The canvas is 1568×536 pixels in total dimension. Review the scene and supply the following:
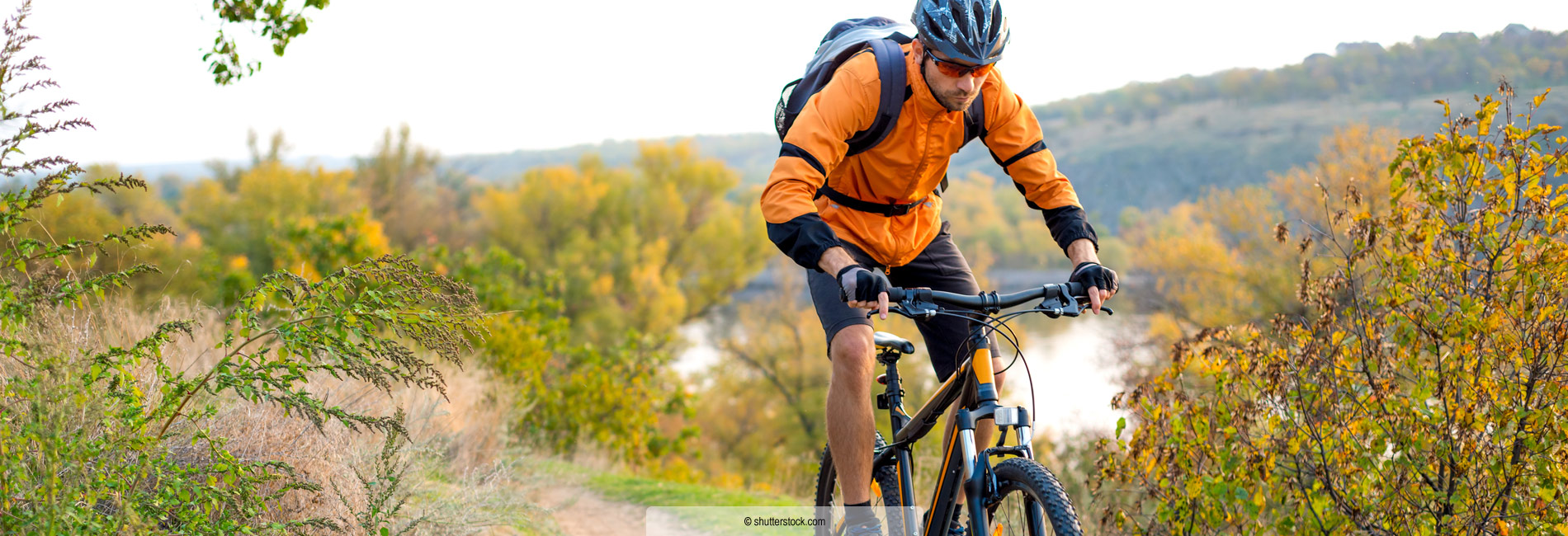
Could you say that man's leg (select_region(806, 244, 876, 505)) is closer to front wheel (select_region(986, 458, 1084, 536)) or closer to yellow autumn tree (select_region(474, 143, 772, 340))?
front wheel (select_region(986, 458, 1084, 536))

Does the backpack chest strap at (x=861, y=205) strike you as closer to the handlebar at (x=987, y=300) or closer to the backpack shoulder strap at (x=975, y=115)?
the backpack shoulder strap at (x=975, y=115)

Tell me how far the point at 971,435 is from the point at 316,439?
249 cm

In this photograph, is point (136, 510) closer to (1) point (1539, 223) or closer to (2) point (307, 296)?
(2) point (307, 296)

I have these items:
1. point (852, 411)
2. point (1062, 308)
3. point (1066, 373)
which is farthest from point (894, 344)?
point (1066, 373)

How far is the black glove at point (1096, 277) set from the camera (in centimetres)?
264

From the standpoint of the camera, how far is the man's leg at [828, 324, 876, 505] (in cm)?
294

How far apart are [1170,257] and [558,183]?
27.0 meters

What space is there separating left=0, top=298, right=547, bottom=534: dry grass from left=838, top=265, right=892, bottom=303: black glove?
4.55 feet

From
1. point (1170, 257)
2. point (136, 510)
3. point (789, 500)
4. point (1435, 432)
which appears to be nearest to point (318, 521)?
point (136, 510)

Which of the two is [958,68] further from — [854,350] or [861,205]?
[854,350]

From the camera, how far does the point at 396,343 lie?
2844 mm

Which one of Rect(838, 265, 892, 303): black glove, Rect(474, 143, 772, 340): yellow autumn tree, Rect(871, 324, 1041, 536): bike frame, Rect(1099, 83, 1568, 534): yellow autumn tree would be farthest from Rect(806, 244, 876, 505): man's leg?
Rect(474, 143, 772, 340): yellow autumn tree

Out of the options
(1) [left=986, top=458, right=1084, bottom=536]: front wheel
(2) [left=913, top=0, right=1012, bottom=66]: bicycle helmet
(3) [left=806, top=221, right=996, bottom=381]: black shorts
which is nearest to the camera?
(1) [left=986, top=458, right=1084, bottom=536]: front wheel

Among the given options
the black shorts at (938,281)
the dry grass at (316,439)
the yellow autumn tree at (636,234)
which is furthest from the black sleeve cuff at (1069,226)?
the yellow autumn tree at (636,234)
